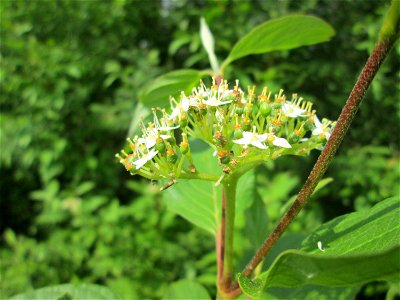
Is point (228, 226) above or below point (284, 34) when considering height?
below

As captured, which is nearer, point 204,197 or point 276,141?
point 276,141

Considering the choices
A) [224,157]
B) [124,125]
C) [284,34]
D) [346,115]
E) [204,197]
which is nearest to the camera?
[346,115]

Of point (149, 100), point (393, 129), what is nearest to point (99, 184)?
point (393, 129)

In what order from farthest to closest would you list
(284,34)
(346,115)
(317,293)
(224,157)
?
(284,34) → (317,293) → (224,157) → (346,115)

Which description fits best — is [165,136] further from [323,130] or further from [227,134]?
[323,130]

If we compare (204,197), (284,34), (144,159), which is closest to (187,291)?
(204,197)

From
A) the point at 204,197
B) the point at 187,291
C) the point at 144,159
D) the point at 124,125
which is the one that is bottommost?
the point at 124,125

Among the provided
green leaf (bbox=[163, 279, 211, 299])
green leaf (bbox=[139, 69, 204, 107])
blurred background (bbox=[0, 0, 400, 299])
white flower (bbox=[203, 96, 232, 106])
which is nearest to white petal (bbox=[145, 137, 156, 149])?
white flower (bbox=[203, 96, 232, 106])
